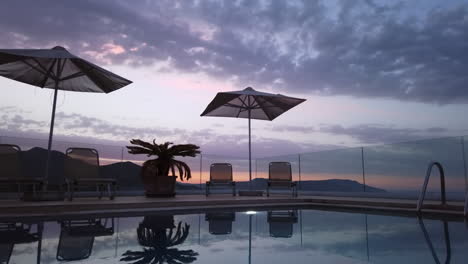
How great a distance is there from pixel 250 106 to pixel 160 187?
11.3 ft

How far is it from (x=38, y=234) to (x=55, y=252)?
3.82ft

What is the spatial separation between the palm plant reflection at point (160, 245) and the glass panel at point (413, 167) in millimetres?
5238

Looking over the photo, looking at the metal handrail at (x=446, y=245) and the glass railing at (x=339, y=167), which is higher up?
the glass railing at (x=339, y=167)

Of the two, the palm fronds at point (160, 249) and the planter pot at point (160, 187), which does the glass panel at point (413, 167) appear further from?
the palm fronds at point (160, 249)

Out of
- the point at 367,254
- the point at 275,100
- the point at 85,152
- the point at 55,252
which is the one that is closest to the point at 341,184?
the point at 275,100

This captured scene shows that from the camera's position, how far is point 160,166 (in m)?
8.09

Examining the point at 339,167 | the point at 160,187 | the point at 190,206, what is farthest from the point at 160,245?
the point at 339,167

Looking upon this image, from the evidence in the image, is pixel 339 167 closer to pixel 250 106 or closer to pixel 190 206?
pixel 250 106

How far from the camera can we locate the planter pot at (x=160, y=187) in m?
7.87

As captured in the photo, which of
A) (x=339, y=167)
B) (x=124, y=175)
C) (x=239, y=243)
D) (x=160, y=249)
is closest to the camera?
(x=160, y=249)

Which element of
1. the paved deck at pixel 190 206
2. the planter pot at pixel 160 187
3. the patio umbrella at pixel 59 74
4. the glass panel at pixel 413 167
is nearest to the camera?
the paved deck at pixel 190 206

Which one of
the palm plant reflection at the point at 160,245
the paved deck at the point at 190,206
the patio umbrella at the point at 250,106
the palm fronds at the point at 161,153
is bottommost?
the palm plant reflection at the point at 160,245

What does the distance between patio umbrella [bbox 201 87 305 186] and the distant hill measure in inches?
71.4

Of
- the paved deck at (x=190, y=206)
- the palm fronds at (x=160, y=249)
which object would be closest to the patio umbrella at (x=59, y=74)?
the paved deck at (x=190, y=206)
